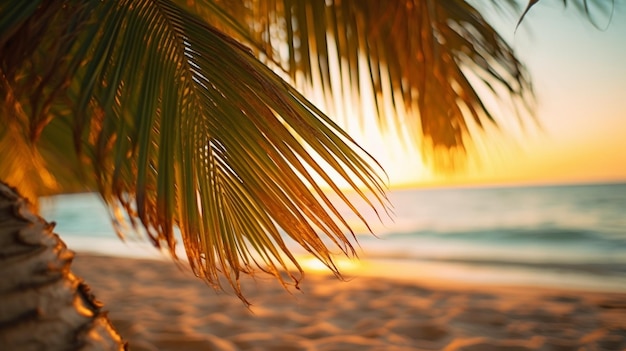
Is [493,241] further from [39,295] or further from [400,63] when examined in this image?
[39,295]

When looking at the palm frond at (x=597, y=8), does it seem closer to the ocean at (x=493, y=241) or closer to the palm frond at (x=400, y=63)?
the palm frond at (x=400, y=63)

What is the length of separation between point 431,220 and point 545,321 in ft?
33.8

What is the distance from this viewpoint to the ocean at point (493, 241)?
453 cm

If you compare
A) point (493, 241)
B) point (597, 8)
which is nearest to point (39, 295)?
point (597, 8)

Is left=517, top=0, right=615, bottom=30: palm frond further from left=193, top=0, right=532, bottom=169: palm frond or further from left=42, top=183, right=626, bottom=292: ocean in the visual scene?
left=42, top=183, right=626, bottom=292: ocean

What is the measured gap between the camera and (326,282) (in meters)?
3.67

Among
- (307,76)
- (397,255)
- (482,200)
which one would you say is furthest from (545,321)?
(482,200)

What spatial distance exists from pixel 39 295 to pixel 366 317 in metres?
2.01

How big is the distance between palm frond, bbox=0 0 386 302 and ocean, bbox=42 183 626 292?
11 centimetres

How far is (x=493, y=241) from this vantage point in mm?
8523

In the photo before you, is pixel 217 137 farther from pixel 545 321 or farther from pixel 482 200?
pixel 482 200

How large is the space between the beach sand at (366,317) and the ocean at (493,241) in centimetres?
38

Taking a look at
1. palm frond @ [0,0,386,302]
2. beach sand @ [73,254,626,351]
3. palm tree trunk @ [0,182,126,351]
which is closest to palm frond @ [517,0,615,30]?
palm frond @ [0,0,386,302]

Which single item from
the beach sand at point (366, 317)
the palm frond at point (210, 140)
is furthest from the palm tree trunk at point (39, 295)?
the beach sand at point (366, 317)
